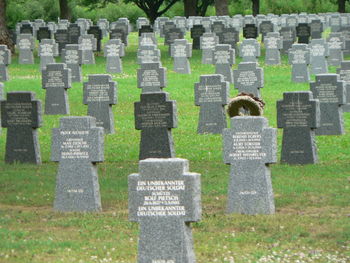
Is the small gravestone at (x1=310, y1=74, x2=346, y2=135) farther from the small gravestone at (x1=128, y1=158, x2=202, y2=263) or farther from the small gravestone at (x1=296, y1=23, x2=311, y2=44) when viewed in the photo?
the small gravestone at (x1=296, y1=23, x2=311, y2=44)

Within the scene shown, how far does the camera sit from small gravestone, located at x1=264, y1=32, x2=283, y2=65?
44688mm

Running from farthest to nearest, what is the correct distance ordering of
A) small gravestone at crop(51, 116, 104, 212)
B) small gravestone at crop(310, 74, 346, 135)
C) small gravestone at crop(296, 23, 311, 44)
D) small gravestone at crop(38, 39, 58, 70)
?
1. small gravestone at crop(296, 23, 311, 44)
2. small gravestone at crop(38, 39, 58, 70)
3. small gravestone at crop(310, 74, 346, 135)
4. small gravestone at crop(51, 116, 104, 212)

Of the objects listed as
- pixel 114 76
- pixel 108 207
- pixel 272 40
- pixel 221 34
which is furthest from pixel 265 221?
pixel 221 34

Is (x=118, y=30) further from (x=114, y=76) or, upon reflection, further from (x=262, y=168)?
(x=262, y=168)

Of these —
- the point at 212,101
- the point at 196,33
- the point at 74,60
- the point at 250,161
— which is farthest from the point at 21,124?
the point at 196,33

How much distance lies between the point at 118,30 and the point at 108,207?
1340 inches

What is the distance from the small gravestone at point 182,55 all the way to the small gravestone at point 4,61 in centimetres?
569

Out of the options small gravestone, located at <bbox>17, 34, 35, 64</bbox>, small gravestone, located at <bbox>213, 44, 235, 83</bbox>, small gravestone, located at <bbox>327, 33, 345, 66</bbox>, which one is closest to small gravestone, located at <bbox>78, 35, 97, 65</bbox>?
small gravestone, located at <bbox>17, 34, 35, 64</bbox>

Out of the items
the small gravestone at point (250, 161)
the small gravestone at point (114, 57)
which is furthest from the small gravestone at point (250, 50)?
the small gravestone at point (250, 161)

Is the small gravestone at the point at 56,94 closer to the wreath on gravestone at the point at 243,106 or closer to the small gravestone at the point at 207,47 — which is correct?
the wreath on gravestone at the point at 243,106

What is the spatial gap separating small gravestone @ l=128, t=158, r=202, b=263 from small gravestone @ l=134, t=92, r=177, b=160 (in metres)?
8.97

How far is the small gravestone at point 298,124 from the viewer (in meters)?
21.7

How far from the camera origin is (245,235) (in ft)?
51.2

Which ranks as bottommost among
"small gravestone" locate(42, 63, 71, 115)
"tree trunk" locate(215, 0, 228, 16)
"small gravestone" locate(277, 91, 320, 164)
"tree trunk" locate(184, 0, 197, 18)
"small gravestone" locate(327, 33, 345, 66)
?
"small gravestone" locate(277, 91, 320, 164)
